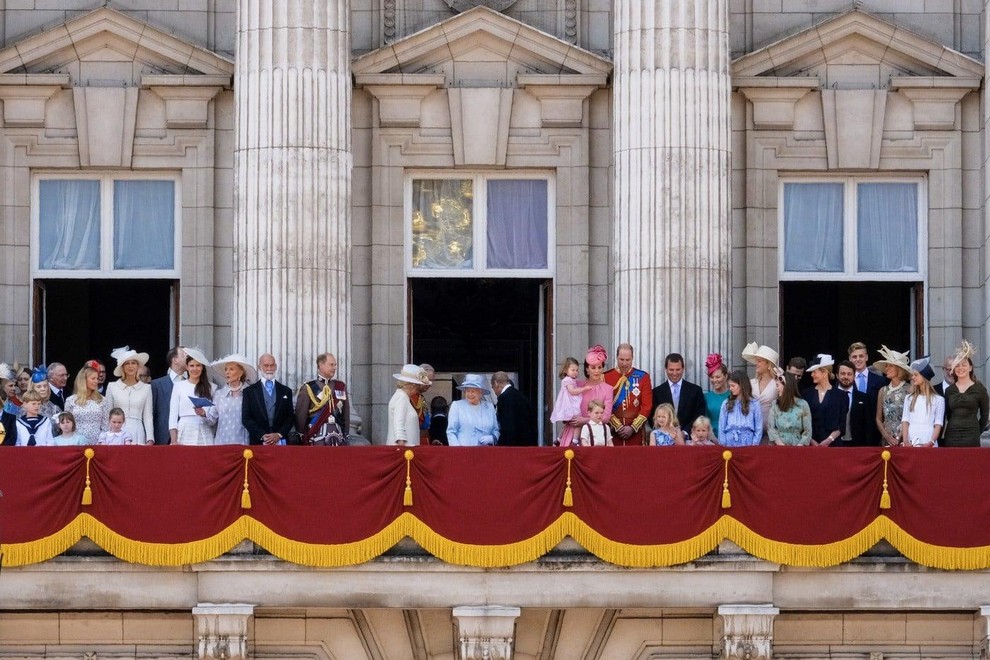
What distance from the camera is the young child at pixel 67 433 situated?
110 feet

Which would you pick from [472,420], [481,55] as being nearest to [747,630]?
[472,420]

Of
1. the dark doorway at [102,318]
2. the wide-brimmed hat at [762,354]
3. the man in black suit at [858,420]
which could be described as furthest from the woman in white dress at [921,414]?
the dark doorway at [102,318]

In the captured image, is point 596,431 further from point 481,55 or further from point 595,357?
point 481,55

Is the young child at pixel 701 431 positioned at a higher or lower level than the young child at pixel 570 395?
lower

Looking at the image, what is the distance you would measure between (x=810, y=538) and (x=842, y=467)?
94cm

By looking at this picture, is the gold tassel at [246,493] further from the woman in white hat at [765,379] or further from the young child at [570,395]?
the woman in white hat at [765,379]

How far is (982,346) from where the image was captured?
126 ft

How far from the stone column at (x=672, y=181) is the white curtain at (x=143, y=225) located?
21.3 ft

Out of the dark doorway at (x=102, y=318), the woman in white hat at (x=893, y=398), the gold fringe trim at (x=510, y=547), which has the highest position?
the dark doorway at (x=102, y=318)

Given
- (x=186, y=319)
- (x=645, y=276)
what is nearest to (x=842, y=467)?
(x=645, y=276)

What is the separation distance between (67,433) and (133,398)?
4.03 ft

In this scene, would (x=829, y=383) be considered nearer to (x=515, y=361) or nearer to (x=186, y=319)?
(x=515, y=361)

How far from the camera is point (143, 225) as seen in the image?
3894 centimetres

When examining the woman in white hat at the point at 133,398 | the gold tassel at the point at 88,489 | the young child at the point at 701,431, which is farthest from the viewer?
the woman in white hat at the point at 133,398
